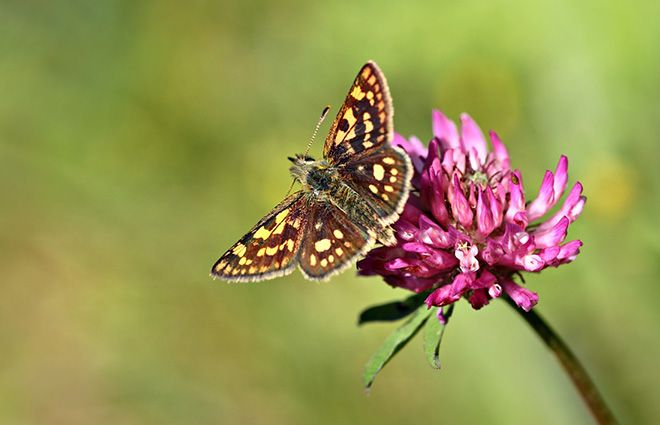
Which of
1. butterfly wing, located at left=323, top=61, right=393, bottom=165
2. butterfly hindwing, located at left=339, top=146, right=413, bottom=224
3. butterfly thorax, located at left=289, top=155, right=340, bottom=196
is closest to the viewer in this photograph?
butterfly hindwing, located at left=339, top=146, right=413, bottom=224

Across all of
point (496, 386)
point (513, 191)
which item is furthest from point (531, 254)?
point (496, 386)

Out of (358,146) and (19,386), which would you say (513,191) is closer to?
(358,146)

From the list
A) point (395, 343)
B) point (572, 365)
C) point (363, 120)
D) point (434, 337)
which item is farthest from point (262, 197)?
point (572, 365)

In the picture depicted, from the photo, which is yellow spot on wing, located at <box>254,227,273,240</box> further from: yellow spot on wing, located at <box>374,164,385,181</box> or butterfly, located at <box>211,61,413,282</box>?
yellow spot on wing, located at <box>374,164,385,181</box>

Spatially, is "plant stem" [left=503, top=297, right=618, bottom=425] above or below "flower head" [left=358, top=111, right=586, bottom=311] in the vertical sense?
below

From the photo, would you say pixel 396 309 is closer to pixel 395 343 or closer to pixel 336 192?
pixel 395 343

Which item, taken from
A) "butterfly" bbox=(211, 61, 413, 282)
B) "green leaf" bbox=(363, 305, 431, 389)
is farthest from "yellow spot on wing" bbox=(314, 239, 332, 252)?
"green leaf" bbox=(363, 305, 431, 389)

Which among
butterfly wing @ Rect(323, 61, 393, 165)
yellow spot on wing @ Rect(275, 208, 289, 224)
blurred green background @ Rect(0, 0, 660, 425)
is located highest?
blurred green background @ Rect(0, 0, 660, 425)
